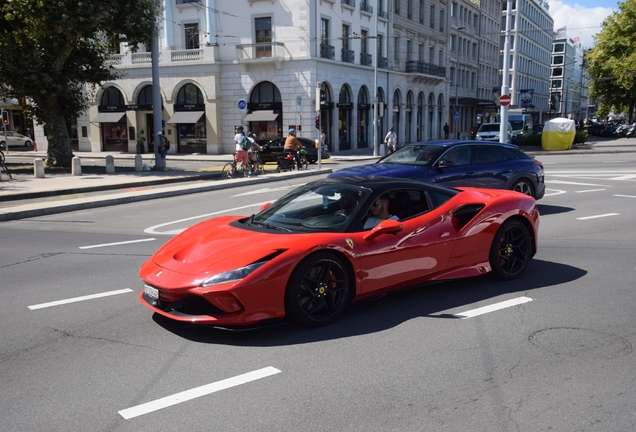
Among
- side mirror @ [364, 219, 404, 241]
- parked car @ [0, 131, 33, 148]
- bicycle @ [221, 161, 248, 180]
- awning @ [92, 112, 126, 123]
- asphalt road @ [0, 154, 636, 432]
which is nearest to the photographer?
asphalt road @ [0, 154, 636, 432]

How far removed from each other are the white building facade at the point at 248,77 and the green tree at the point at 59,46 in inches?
477

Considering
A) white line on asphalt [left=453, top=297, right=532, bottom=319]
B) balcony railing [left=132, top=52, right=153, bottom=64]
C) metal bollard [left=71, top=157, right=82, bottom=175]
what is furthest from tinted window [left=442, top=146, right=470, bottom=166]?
balcony railing [left=132, top=52, right=153, bottom=64]

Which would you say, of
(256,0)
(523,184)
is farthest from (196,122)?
(523,184)

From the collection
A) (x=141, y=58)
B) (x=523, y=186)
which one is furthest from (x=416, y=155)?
(x=141, y=58)

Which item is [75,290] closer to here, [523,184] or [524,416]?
[524,416]

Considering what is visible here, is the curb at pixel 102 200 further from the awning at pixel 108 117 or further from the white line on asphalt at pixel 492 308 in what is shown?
the awning at pixel 108 117

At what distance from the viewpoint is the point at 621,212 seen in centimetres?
1240

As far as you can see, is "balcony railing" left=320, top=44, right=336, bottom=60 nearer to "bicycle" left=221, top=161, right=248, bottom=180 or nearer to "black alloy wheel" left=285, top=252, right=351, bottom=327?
"bicycle" left=221, top=161, right=248, bottom=180

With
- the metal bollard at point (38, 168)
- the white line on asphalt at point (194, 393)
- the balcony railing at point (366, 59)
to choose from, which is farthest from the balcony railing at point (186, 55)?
the white line on asphalt at point (194, 393)

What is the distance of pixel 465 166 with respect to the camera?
11.6m

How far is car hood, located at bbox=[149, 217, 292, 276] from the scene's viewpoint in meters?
5.05

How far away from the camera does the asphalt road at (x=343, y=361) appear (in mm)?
3723

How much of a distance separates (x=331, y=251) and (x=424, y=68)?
5238cm

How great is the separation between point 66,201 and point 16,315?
34.6 ft
